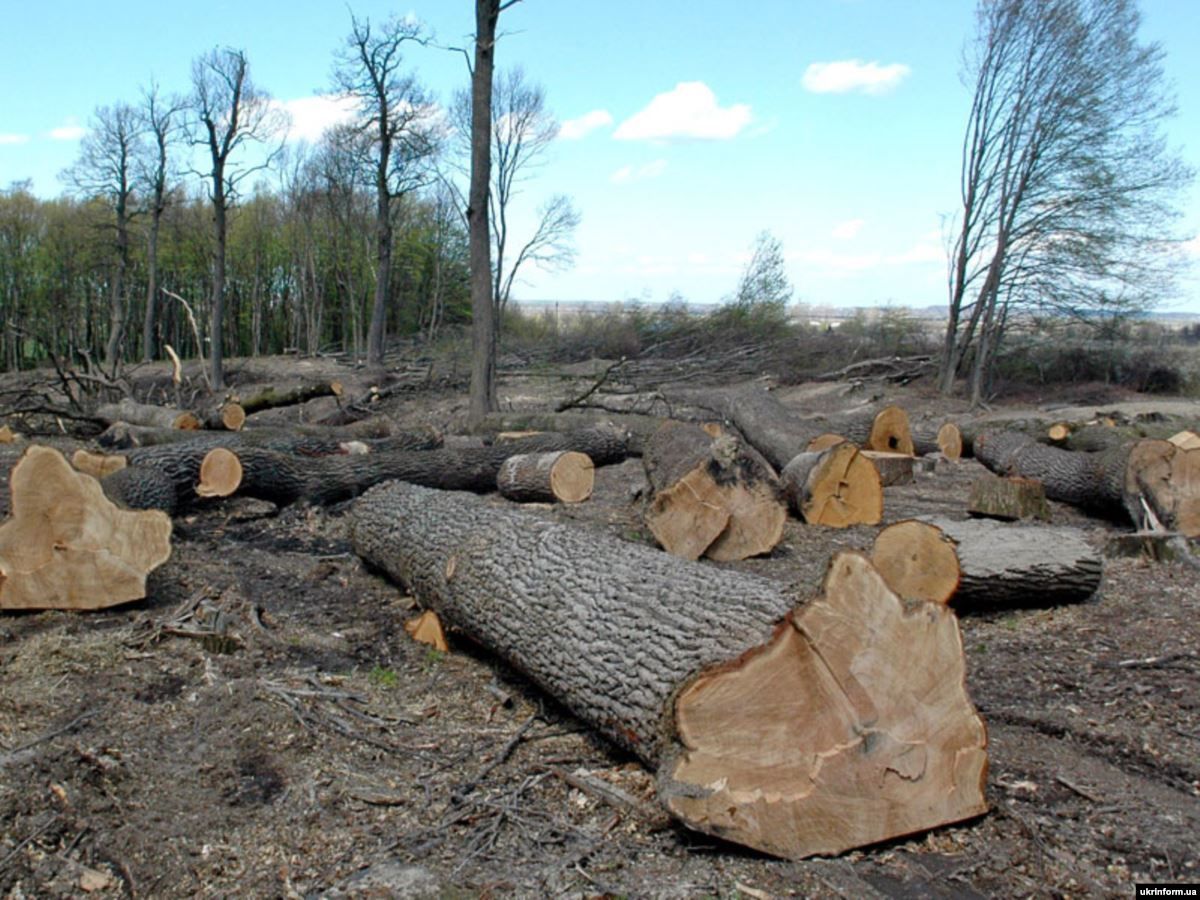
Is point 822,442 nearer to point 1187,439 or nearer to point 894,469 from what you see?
point 894,469

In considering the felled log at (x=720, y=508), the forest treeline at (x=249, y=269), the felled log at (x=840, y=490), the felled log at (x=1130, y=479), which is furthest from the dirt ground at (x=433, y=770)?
the forest treeline at (x=249, y=269)

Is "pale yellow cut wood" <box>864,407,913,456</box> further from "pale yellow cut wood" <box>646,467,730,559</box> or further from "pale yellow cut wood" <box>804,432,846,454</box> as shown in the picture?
"pale yellow cut wood" <box>646,467,730,559</box>

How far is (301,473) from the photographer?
8.51 meters

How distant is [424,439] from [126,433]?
3458mm

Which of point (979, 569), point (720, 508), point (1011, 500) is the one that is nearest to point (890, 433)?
point (1011, 500)

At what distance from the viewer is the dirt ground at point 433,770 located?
9.41 feet

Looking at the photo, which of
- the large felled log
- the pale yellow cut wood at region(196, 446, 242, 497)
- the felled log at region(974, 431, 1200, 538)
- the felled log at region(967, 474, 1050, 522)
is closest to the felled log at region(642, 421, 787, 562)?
the felled log at region(967, 474, 1050, 522)

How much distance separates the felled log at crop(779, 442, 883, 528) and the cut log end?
4712 mm

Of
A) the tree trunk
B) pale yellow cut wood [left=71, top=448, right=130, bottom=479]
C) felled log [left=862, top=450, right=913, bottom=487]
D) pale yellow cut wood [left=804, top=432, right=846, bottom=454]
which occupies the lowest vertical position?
felled log [left=862, top=450, right=913, bottom=487]

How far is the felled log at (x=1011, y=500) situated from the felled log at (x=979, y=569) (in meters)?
2.39

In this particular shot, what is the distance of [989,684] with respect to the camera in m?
4.48

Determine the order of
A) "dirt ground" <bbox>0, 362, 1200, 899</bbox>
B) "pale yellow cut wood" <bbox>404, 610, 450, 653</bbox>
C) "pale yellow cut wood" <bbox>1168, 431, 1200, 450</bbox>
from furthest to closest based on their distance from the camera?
"pale yellow cut wood" <bbox>1168, 431, 1200, 450</bbox>
"pale yellow cut wood" <bbox>404, 610, 450, 653</bbox>
"dirt ground" <bbox>0, 362, 1200, 899</bbox>

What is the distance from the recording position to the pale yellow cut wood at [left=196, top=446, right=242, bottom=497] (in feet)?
26.7

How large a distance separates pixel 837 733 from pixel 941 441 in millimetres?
10189
